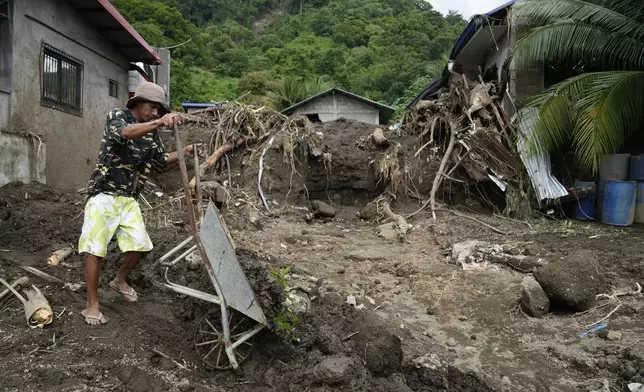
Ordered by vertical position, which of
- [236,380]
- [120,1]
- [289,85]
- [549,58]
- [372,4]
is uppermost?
[372,4]

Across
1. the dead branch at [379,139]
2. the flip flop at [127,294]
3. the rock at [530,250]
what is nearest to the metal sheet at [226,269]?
the flip flop at [127,294]

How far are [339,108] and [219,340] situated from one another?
61.0 ft

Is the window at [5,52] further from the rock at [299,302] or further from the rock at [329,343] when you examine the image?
the rock at [329,343]

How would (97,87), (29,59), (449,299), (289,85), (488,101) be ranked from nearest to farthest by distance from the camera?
(449,299) → (29,59) → (488,101) → (97,87) → (289,85)

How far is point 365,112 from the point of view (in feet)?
68.4

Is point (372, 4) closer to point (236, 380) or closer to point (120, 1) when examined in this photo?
point (120, 1)

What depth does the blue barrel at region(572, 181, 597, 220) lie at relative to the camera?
8.07 m

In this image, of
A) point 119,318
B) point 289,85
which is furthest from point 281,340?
point 289,85

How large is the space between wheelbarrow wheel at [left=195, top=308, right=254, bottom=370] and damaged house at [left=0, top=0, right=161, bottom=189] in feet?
17.0

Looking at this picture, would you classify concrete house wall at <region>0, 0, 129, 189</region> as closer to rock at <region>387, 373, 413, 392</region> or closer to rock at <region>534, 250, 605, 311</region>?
rock at <region>387, 373, 413, 392</region>

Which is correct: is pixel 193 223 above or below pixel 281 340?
above

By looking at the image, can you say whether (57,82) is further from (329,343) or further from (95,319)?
(329,343)

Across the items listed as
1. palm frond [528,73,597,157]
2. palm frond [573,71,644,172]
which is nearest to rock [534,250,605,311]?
palm frond [573,71,644,172]

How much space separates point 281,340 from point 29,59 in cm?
723
